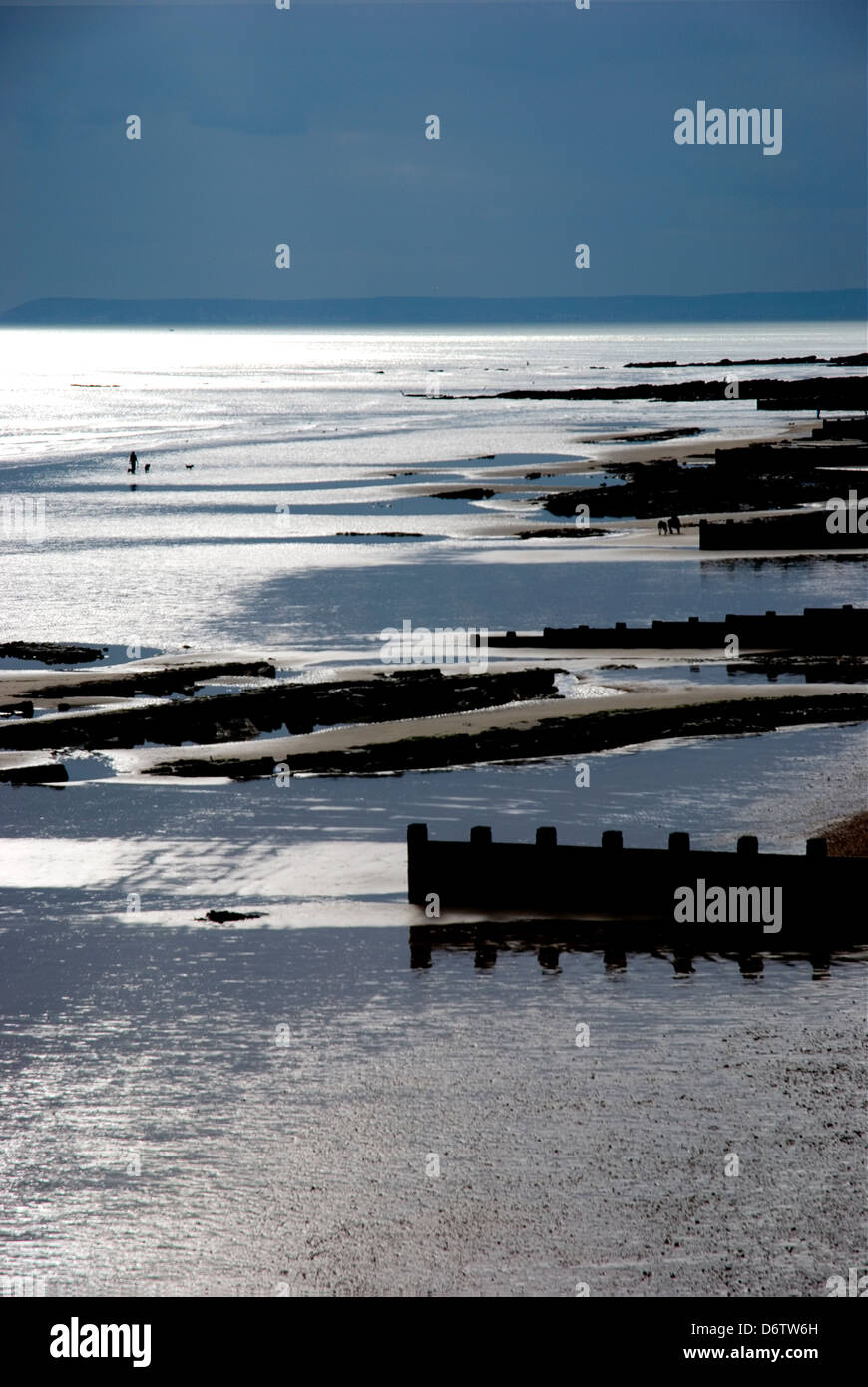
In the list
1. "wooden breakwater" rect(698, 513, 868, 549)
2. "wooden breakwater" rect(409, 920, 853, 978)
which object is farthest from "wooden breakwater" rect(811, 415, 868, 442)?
"wooden breakwater" rect(409, 920, 853, 978)

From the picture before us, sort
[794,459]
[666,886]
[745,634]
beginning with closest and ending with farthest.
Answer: [666,886], [745,634], [794,459]

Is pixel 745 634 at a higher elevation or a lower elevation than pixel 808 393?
lower

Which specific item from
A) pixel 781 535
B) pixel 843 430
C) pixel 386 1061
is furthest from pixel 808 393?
pixel 386 1061

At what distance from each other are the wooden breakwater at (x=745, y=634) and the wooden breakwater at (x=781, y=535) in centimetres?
2596

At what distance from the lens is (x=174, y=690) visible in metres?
43.6

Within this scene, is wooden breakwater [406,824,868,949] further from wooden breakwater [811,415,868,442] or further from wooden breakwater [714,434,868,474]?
wooden breakwater [811,415,868,442]

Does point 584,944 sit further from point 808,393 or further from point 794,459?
point 808,393

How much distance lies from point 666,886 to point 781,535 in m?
51.3

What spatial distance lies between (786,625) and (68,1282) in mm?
34721

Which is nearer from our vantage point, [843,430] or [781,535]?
[781,535]

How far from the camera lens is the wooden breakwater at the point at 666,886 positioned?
2467cm

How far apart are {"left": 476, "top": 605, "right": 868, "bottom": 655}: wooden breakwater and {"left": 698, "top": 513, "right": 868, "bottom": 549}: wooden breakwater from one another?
26.0 meters

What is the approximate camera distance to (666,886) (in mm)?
25266
